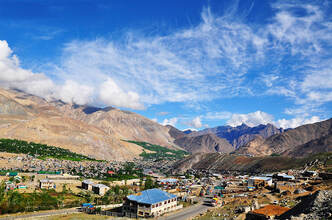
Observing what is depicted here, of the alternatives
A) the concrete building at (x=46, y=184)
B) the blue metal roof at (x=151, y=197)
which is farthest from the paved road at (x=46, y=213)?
the concrete building at (x=46, y=184)

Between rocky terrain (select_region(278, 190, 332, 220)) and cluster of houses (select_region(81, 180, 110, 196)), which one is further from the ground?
rocky terrain (select_region(278, 190, 332, 220))

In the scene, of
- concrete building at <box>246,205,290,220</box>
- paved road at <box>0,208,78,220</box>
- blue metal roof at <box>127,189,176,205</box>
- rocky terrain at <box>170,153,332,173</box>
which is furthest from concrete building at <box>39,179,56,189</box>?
rocky terrain at <box>170,153,332,173</box>

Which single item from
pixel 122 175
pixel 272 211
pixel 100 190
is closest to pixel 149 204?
pixel 272 211

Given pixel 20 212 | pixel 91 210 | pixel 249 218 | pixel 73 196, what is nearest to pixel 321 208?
pixel 249 218

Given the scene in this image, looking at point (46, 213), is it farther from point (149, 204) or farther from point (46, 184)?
point (46, 184)

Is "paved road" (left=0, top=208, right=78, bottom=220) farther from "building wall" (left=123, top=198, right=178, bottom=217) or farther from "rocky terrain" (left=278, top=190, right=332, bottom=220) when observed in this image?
"rocky terrain" (left=278, top=190, right=332, bottom=220)

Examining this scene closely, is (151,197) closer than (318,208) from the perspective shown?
No
